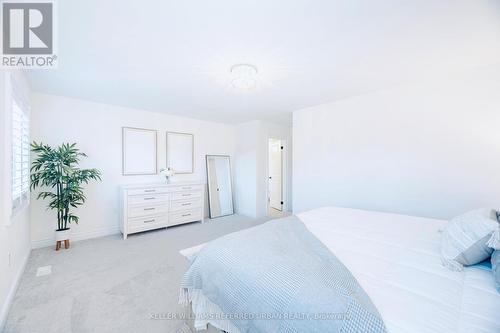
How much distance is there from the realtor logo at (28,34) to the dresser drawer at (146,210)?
2283 millimetres

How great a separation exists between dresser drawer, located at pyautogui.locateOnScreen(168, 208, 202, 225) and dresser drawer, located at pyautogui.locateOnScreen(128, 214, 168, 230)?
0.40 ft

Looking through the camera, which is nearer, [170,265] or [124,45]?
[124,45]

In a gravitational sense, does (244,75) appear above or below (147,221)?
above

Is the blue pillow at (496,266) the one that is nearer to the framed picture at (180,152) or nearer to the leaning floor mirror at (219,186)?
the leaning floor mirror at (219,186)

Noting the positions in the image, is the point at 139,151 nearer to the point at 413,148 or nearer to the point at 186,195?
the point at 186,195

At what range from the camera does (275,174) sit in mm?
5898

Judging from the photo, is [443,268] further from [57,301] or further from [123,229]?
[123,229]

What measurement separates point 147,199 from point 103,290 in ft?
6.03

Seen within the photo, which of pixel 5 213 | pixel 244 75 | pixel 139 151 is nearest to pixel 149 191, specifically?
pixel 139 151

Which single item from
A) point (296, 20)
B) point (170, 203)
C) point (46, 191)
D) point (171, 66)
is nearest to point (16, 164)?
point (46, 191)

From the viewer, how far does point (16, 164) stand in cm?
204

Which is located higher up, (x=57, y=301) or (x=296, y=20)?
(x=296, y=20)

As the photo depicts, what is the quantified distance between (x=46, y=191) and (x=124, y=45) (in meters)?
2.81

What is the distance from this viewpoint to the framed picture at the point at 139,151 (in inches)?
150
